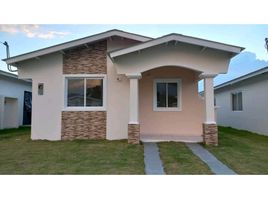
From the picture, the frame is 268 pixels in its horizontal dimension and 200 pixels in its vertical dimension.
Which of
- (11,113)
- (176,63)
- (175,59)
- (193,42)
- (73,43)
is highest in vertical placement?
(73,43)

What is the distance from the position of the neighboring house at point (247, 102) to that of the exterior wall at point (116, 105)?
796 cm

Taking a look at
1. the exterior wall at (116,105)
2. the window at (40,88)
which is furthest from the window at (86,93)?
the window at (40,88)

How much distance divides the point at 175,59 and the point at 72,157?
581 centimetres

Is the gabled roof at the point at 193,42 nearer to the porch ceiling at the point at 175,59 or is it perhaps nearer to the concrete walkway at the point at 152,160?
the porch ceiling at the point at 175,59

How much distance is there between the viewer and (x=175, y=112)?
13.5 metres

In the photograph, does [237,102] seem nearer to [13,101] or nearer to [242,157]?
[242,157]

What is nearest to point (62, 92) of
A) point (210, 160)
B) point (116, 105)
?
point (116, 105)

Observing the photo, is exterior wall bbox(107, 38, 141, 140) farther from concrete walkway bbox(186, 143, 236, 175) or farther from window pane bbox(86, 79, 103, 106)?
concrete walkway bbox(186, 143, 236, 175)

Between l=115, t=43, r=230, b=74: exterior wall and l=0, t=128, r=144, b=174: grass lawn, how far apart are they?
3.41 metres

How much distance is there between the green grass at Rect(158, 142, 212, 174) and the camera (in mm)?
7287

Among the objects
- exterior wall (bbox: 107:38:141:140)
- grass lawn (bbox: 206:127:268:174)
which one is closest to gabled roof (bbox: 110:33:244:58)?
exterior wall (bbox: 107:38:141:140)

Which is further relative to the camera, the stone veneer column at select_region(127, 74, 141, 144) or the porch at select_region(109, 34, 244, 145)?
the stone veneer column at select_region(127, 74, 141, 144)
